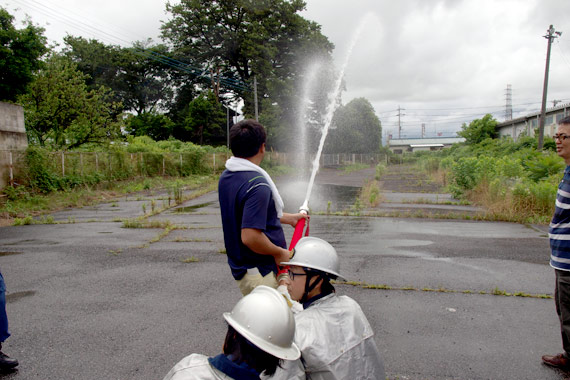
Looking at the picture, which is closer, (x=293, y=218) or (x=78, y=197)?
(x=293, y=218)

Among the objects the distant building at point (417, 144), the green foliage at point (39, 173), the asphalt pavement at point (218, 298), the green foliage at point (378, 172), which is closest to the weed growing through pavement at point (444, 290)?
the asphalt pavement at point (218, 298)

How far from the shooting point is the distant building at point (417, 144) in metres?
94.9

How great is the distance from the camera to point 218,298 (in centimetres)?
522

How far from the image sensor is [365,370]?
2.11 metres

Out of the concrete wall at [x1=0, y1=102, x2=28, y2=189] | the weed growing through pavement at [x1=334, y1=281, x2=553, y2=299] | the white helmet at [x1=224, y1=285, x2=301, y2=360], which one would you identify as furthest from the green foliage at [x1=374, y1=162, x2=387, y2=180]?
the white helmet at [x1=224, y1=285, x2=301, y2=360]

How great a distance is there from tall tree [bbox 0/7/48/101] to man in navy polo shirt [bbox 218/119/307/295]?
1554 cm

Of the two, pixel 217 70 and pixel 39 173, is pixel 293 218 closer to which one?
pixel 39 173

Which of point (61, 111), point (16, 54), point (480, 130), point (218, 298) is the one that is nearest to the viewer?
point (218, 298)

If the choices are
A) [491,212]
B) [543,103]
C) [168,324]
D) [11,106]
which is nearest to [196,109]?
[11,106]

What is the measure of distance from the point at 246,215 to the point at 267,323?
743mm

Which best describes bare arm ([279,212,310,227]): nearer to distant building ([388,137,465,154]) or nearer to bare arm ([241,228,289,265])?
bare arm ([241,228,289,265])

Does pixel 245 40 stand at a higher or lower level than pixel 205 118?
higher

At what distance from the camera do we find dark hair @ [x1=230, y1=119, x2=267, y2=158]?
2.41m

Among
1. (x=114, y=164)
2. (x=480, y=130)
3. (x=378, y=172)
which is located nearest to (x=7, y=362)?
(x=114, y=164)
